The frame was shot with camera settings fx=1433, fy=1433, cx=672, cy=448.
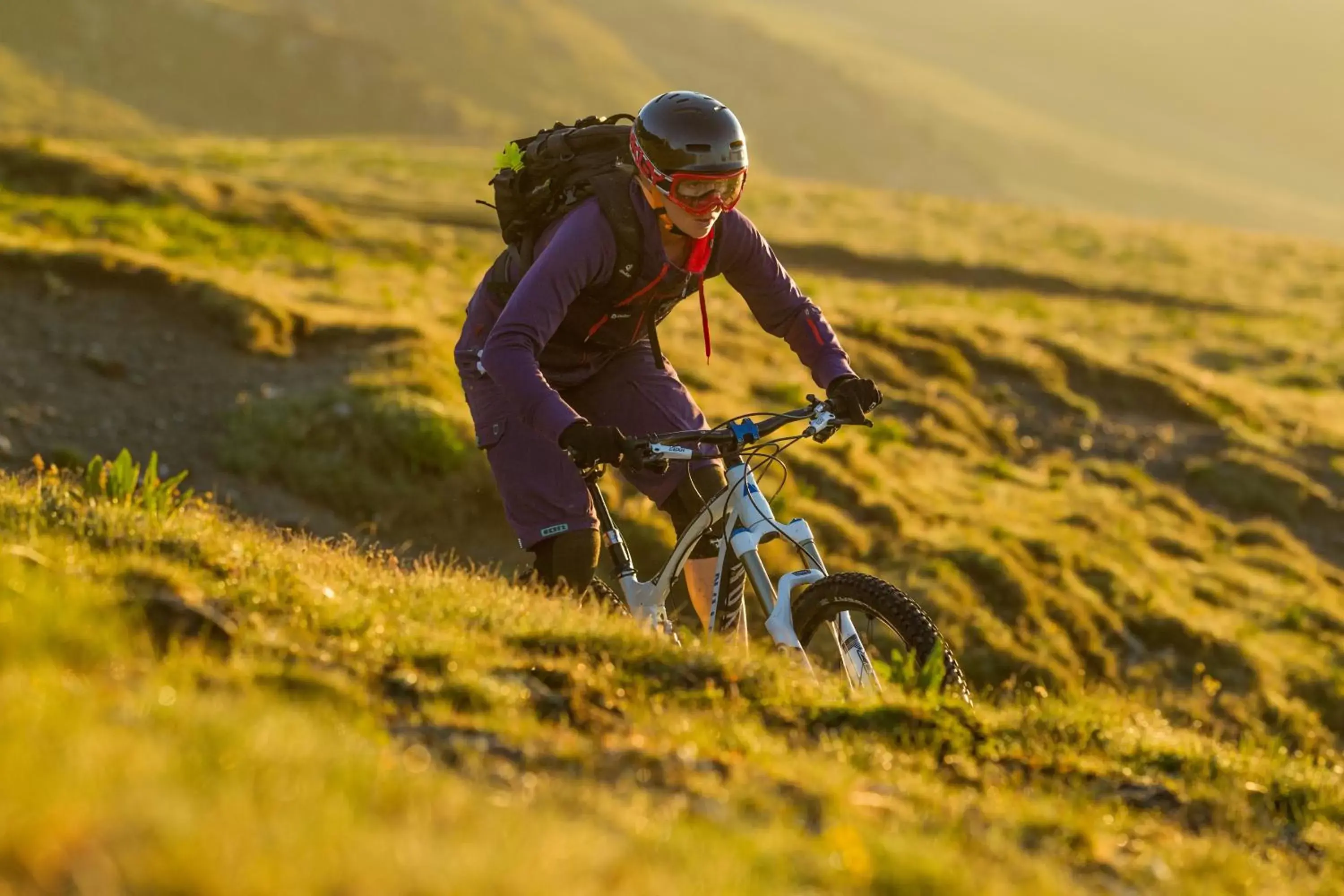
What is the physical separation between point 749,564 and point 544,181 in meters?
2.30

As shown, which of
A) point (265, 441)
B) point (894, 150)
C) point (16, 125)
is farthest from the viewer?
point (894, 150)

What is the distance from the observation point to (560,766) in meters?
4.58

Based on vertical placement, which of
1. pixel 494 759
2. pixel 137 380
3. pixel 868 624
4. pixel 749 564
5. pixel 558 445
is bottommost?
pixel 137 380

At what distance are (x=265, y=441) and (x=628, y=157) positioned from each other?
7758 millimetres

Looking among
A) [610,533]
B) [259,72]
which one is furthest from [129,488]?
[259,72]

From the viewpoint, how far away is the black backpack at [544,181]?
732 centimetres

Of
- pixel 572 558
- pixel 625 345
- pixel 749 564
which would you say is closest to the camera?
pixel 749 564

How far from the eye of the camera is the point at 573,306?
7285 mm

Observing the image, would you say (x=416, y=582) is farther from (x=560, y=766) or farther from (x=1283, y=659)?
(x=1283, y=659)

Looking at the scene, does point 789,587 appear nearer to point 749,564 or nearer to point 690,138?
point 749,564

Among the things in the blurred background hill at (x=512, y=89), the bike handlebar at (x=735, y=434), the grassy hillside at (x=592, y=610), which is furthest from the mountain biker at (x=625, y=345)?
the blurred background hill at (x=512, y=89)

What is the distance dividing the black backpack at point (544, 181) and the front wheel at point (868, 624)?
1832 millimetres

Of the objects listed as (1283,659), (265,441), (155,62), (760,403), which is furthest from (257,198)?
(155,62)

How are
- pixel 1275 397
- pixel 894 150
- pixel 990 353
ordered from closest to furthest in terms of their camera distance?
1. pixel 990 353
2. pixel 1275 397
3. pixel 894 150
